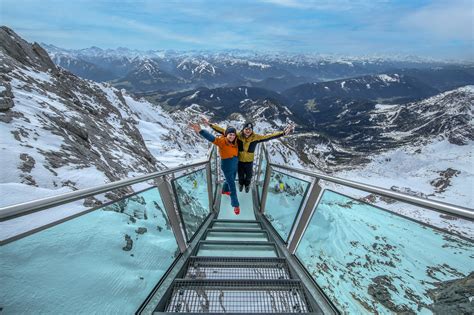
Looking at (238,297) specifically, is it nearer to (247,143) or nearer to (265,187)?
(247,143)

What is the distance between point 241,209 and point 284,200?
9.61ft

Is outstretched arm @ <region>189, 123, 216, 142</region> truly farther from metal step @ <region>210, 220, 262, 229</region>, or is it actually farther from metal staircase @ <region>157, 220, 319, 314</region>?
metal staircase @ <region>157, 220, 319, 314</region>

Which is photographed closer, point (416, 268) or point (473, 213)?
point (473, 213)

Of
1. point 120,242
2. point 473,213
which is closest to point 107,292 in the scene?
point 120,242

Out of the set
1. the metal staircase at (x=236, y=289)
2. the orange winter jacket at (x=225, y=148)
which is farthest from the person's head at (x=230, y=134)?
the metal staircase at (x=236, y=289)

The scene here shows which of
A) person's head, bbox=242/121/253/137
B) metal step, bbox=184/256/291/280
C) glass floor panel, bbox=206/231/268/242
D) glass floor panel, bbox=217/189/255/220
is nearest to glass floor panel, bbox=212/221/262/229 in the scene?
glass floor panel, bbox=217/189/255/220

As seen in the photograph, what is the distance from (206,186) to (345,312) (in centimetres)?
481

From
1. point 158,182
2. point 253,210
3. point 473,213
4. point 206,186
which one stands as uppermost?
point 473,213

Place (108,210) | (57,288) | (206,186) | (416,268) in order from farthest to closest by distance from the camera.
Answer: (206,186) → (108,210) → (416,268) → (57,288)

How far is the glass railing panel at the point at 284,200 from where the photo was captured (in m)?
4.24

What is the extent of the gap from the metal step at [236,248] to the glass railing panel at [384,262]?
3.31ft

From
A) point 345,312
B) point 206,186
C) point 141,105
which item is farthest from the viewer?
point 141,105

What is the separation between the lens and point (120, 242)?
2.44m

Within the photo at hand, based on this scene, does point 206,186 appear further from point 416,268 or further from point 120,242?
point 416,268
